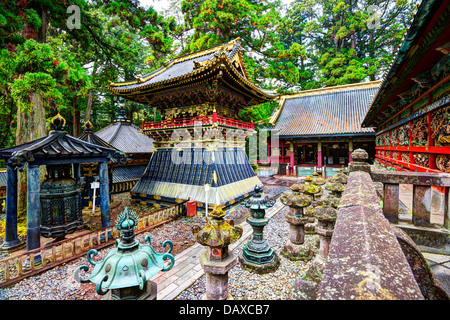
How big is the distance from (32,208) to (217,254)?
16.2ft

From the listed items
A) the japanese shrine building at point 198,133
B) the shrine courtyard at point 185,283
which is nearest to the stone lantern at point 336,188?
the shrine courtyard at point 185,283

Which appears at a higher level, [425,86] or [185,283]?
[425,86]

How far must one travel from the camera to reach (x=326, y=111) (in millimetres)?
18953

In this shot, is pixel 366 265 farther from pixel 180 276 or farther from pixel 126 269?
pixel 180 276

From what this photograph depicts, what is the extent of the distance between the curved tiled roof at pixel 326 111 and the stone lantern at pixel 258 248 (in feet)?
45.3

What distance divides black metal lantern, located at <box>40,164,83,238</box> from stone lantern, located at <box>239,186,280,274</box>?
5.07 metres

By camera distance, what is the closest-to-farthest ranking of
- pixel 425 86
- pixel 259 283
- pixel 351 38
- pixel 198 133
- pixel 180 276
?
pixel 259 283 → pixel 180 276 → pixel 425 86 → pixel 198 133 → pixel 351 38

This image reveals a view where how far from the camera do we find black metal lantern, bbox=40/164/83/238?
536cm

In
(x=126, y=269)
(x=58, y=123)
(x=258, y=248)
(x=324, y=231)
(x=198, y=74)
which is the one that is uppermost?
(x=198, y=74)

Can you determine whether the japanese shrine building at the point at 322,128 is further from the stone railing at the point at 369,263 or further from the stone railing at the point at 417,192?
the stone railing at the point at 369,263

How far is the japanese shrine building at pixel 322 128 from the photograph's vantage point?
16.4 m

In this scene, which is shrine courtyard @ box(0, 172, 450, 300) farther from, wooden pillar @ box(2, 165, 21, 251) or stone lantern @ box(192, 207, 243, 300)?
wooden pillar @ box(2, 165, 21, 251)

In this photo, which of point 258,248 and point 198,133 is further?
point 198,133

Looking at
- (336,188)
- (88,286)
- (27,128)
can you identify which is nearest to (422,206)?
(336,188)
